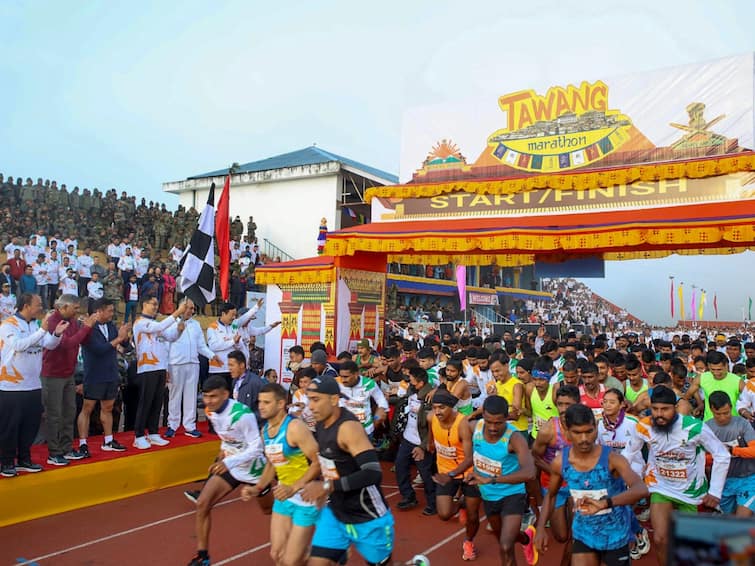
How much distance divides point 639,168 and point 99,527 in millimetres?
10188

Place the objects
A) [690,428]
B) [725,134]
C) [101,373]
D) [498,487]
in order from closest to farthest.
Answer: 1. [690,428]
2. [498,487]
3. [101,373]
4. [725,134]

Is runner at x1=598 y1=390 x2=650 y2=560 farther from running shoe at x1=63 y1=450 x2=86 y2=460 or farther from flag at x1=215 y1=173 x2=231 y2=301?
flag at x1=215 y1=173 x2=231 y2=301

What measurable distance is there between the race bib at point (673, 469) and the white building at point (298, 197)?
20226mm

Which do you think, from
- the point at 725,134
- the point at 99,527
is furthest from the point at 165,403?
the point at 725,134

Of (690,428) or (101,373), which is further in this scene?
(101,373)

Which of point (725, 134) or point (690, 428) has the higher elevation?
point (725, 134)

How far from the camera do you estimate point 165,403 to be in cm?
1240

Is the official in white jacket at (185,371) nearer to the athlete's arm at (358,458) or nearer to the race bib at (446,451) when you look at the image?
the race bib at (446,451)

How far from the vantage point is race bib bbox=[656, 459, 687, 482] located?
193 inches

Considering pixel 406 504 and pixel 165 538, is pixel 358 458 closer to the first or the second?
pixel 165 538

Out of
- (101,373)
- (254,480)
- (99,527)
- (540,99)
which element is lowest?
(99,527)

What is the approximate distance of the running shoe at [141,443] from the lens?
8602mm

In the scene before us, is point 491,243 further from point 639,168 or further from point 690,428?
point 690,428

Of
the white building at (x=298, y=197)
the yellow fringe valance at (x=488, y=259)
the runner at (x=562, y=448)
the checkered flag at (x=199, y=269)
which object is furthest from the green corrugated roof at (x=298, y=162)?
the runner at (x=562, y=448)
